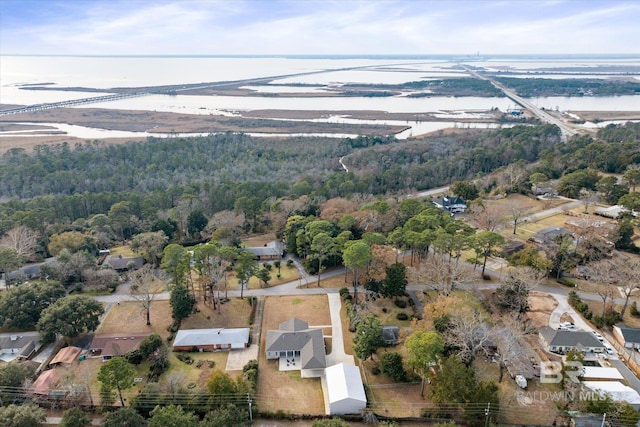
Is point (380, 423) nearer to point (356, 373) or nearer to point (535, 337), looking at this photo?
point (356, 373)

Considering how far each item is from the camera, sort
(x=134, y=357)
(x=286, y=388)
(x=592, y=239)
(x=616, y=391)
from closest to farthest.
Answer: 1. (x=616, y=391)
2. (x=286, y=388)
3. (x=134, y=357)
4. (x=592, y=239)

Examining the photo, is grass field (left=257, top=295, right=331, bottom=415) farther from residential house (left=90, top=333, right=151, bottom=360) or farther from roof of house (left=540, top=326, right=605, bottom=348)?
roof of house (left=540, top=326, right=605, bottom=348)

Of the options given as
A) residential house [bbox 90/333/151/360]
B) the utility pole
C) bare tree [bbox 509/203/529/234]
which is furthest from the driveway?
bare tree [bbox 509/203/529/234]

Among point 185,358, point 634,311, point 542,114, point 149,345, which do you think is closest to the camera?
point 149,345

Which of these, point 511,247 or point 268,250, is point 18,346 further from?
point 511,247

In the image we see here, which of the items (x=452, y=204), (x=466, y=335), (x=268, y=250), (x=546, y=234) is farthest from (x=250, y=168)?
(x=466, y=335)

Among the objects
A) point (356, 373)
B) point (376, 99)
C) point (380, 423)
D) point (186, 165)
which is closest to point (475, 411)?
point (380, 423)
